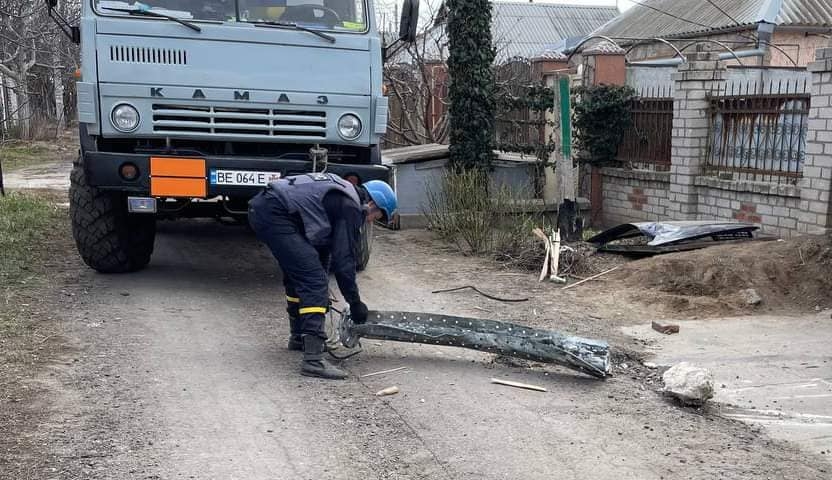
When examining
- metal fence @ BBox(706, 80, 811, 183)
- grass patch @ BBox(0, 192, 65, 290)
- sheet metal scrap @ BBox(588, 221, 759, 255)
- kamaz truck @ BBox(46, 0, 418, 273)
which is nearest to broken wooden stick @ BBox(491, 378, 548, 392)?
kamaz truck @ BBox(46, 0, 418, 273)

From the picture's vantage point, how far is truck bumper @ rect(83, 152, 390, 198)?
20.9ft

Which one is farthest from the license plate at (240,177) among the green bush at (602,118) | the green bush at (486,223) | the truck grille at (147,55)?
the green bush at (602,118)

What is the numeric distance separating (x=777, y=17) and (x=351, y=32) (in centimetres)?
1655

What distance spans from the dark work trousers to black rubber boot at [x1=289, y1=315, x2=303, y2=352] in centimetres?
34

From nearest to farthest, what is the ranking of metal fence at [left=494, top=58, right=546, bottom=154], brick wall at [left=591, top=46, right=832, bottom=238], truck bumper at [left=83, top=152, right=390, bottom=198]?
truck bumper at [left=83, top=152, right=390, bottom=198] → brick wall at [left=591, top=46, right=832, bottom=238] → metal fence at [left=494, top=58, right=546, bottom=154]

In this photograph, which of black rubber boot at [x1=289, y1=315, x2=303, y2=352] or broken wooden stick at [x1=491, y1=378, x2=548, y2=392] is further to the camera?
black rubber boot at [x1=289, y1=315, x2=303, y2=352]

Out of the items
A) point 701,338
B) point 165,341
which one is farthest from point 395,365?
point 701,338

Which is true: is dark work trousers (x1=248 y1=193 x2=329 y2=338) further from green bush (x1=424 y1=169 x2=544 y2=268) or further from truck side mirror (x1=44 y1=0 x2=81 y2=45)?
green bush (x1=424 y1=169 x2=544 y2=268)

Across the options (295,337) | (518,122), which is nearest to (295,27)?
(295,337)

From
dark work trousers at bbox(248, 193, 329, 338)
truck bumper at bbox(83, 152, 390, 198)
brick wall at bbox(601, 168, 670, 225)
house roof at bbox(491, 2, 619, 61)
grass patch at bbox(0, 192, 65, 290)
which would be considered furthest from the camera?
house roof at bbox(491, 2, 619, 61)

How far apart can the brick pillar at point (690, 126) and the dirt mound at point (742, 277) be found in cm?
278

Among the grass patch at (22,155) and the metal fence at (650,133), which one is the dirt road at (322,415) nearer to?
the metal fence at (650,133)

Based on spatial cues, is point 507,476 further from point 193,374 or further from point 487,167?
point 487,167

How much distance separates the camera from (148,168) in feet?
20.9
